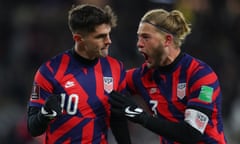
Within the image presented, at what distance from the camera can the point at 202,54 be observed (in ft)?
33.8

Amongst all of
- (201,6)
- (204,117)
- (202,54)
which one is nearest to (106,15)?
(204,117)

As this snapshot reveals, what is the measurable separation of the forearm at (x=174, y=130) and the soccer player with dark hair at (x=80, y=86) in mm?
330

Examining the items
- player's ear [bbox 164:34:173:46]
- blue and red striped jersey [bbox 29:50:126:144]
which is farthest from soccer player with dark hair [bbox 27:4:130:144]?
player's ear [bbox 164:34:173:46]

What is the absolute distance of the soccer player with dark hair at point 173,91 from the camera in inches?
235

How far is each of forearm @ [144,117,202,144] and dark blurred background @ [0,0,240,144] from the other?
4.09m

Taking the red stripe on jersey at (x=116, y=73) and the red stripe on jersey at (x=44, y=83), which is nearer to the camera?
the red stripe on jersey at (x=44, y=83)

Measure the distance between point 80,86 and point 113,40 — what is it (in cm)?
486

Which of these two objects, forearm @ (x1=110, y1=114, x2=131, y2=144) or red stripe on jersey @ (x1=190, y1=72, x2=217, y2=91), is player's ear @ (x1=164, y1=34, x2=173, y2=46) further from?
forearm @ (x1=110, y1=114, x2=131, y2=144)

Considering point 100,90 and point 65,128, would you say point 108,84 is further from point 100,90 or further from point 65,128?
point 65,128

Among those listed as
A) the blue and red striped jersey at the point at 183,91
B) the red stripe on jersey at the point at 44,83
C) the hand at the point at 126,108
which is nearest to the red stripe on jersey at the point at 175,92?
the blue and red striped jersey at the point at 183,91

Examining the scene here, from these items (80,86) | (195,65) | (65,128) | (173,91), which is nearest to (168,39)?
(195,65)

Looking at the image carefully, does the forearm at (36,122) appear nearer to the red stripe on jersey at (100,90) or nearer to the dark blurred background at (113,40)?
the red stripe on jersey at (100,90)

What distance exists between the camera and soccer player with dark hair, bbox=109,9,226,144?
235 inches

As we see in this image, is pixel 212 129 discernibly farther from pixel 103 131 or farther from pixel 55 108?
pixel 55 108
